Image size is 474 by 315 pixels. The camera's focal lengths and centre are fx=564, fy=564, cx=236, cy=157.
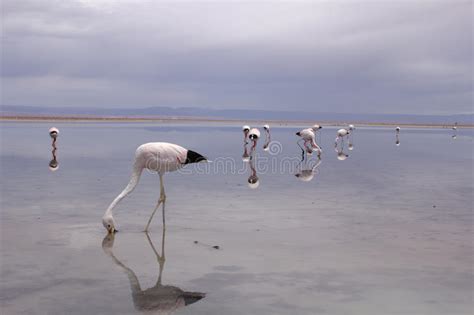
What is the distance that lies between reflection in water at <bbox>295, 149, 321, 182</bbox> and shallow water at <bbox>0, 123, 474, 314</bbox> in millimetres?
1202

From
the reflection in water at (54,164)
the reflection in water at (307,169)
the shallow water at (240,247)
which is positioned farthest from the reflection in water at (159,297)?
the reflection in water at (54,164)

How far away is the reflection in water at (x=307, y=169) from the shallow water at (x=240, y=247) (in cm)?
120

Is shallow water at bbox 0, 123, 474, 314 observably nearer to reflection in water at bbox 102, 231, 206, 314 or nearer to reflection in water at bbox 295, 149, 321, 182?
reflection in water at bbox 102, 231, 206, 314

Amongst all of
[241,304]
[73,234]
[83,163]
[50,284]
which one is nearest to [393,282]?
[241,304]

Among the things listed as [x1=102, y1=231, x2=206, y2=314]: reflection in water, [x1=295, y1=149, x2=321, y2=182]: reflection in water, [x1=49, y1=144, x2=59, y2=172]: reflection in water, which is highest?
[x1=49, y1=144, x2=59, y2=172]: reflection in water

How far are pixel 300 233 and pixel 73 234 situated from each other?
3.89 metres

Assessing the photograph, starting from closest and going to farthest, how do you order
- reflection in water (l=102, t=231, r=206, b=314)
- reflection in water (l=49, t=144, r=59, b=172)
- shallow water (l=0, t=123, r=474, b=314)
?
reflection in water (l=102, t=231, r=206, b=314)
shallow water (l=0, t=123, r=474, b=314)
reflection in water (l=49, t=144, r=59, b=172)

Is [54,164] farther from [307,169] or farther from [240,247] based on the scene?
[240,247]

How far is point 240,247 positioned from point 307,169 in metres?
12.0

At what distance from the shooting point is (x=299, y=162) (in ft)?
76.2

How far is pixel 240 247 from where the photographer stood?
8.84 m

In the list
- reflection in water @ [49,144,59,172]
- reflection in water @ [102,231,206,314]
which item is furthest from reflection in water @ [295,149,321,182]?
reflection in water @ [102,231,206,314]

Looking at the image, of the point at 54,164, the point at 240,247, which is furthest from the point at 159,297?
the point at 54,164

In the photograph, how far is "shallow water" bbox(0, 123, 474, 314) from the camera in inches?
254
